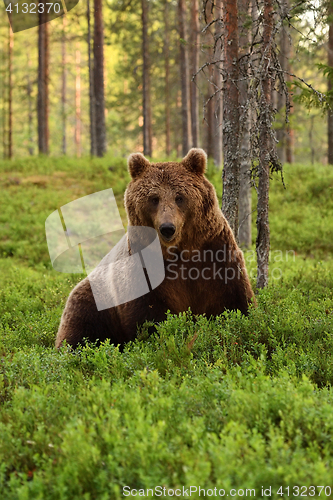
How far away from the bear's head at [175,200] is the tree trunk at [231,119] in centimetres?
182

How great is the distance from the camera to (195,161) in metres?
5.09

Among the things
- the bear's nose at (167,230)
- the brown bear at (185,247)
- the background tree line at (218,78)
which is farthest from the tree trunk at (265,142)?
the bear's nose at (167,230)

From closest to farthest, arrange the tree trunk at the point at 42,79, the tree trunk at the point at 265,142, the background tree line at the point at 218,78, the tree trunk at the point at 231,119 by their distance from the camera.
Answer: the tree trunk at the point at 265,142, the background tree line at the point at 218,78, the tree trunk at the point at 231,119, the tree trunk at the point at 42,79

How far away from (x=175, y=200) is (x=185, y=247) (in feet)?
1.96

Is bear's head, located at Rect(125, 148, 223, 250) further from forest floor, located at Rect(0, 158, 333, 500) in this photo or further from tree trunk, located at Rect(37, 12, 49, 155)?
tree trunk, located at Rect(37, 12, 49, 155)

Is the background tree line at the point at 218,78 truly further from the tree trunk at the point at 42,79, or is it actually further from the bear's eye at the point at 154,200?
the bear's eye at the point at 154,200

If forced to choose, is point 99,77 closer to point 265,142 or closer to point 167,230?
point 265,142

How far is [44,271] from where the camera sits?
10508mm

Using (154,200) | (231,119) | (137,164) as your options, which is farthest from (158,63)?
(154,200)

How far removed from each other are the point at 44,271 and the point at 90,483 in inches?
331

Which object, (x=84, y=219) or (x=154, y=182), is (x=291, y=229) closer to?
(x=84, y=219)

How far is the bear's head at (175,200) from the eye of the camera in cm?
471

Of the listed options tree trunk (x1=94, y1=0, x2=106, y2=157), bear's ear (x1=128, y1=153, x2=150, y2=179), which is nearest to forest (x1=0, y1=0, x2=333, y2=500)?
bear's ear (x1=128, y1=153, x2=150, y2=179)

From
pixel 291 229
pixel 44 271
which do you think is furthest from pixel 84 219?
pixel 291 229
